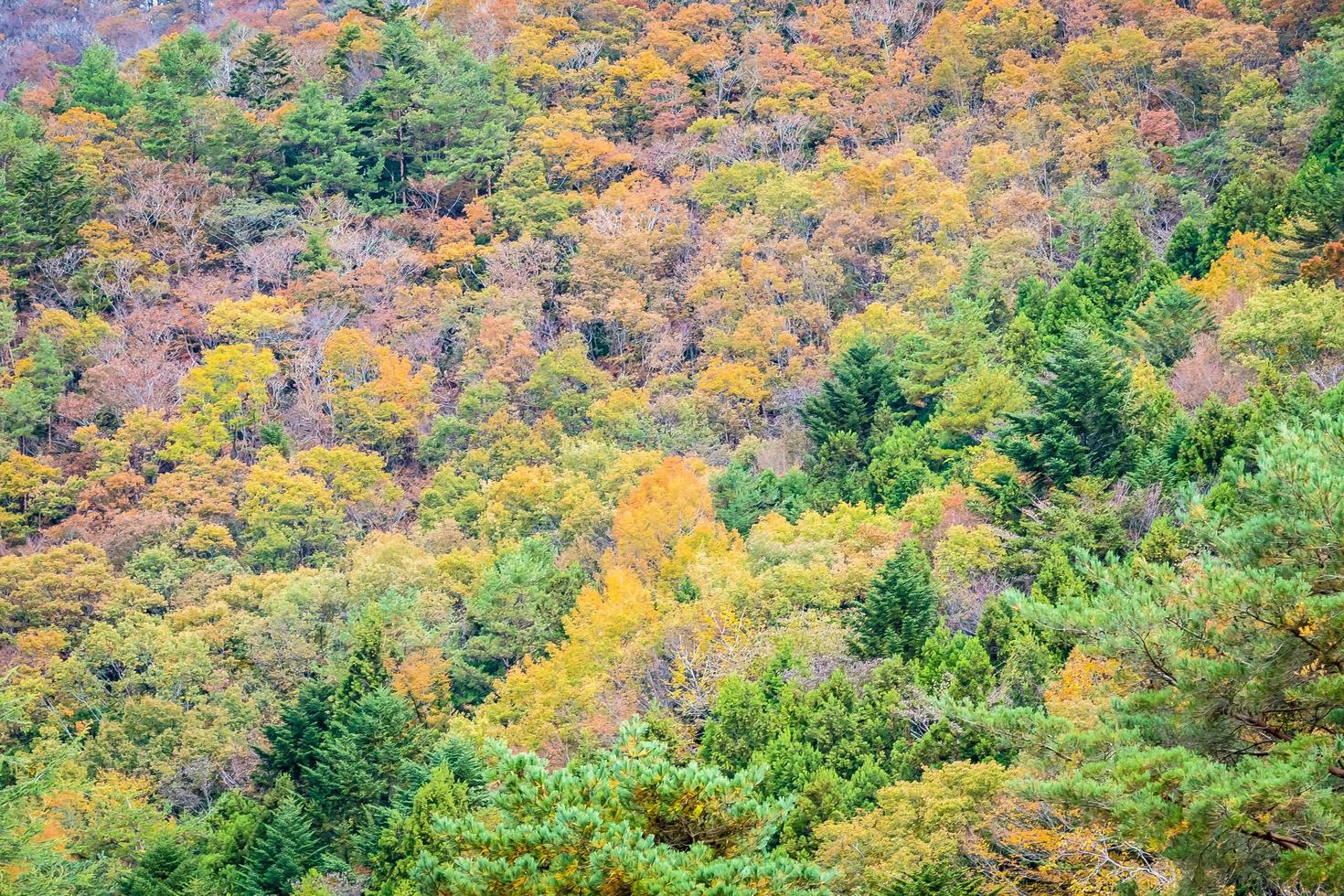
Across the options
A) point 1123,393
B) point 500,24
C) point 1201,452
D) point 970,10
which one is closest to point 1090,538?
point 1201,452

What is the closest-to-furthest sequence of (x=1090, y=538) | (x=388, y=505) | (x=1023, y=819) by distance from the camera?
(x=1023, y=819) → (x=1090, y=538) → (x=388, y=505)

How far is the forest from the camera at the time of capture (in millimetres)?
14750

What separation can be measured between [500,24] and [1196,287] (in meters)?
43.1

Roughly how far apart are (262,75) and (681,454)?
3263 centimetres

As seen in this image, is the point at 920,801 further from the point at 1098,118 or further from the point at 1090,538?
the point at 1098,118

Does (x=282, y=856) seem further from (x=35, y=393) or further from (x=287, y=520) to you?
(x=35, y=393)

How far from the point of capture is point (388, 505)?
5003 cm

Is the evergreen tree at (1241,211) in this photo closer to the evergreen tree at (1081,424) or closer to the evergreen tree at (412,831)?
the evergreen tree at (1081,424)

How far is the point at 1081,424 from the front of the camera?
109 feet

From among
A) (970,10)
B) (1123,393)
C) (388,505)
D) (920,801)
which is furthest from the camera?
(970,10)

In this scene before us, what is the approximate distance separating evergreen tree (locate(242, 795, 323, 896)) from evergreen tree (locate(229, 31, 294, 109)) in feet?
148

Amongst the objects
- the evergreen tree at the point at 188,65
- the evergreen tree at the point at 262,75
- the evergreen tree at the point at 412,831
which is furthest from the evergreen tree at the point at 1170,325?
the evergreen tree at the point at 188,65

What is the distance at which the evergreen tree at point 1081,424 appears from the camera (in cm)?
3266

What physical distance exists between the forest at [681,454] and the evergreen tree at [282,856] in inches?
3.6
